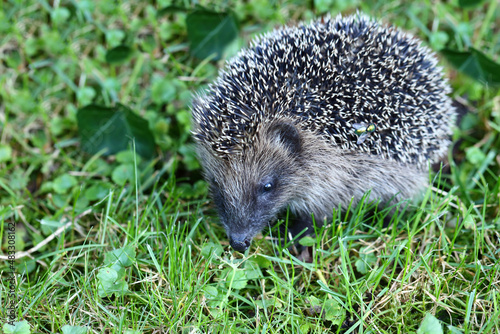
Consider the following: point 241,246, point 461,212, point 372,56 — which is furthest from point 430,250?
point 372,56

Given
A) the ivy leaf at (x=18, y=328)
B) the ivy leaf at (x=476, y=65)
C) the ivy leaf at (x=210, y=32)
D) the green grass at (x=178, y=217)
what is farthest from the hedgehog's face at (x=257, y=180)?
the ivy leaf at (x=476, y=65)

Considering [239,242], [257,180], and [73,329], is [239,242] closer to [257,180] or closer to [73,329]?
[257,180]

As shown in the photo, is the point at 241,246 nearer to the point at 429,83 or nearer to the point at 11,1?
the point at 429,83

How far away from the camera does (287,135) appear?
130 inches

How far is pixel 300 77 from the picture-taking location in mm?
3309

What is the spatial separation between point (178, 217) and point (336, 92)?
5.50 feet

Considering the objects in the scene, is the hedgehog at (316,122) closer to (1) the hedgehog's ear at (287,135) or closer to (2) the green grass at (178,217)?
(1) the hedgehog's ear at (287,135)

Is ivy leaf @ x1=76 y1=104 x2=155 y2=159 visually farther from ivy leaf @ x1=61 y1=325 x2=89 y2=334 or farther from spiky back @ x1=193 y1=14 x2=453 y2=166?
ivy leaf @ x1=61 y1=325 x2=89 y2=334

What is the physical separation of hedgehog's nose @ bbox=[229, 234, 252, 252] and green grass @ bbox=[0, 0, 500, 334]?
0.10 meters

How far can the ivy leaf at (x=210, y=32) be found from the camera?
187 inches

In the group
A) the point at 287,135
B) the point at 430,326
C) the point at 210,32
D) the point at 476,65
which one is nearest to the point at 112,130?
the point at 210,32

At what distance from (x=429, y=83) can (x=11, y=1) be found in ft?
15.8

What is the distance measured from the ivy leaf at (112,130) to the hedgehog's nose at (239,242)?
166 cm

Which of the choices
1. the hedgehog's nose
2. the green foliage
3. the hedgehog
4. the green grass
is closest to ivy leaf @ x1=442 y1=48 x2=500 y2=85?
the green grass
